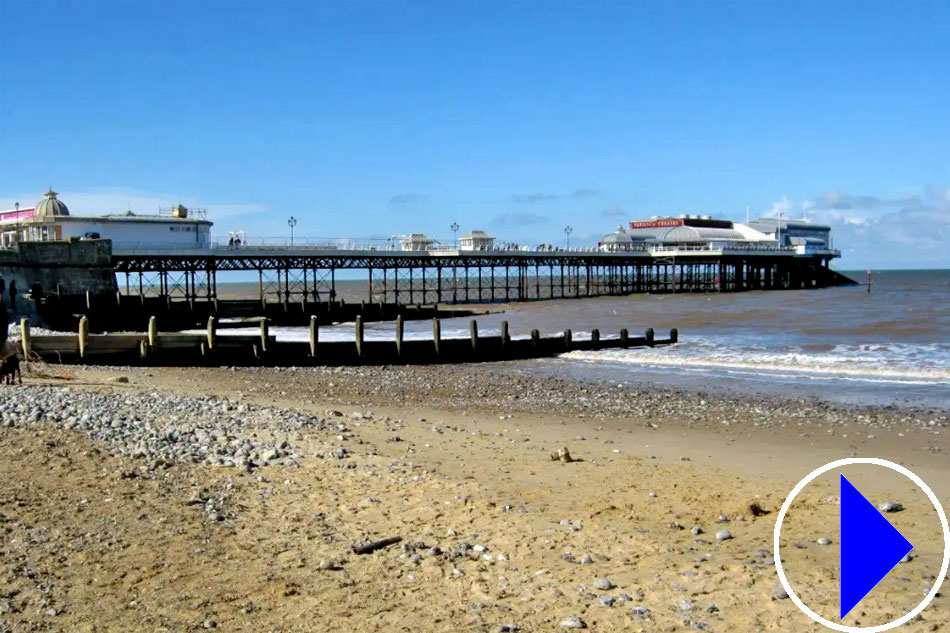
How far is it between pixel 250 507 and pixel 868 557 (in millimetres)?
5612

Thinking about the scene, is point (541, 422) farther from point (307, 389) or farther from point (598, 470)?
point (307, 389)

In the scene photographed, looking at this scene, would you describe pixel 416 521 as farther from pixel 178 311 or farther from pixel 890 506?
pixel 178 311

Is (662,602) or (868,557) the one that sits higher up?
(868,557)

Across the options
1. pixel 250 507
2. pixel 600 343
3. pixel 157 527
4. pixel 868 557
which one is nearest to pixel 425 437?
pixel 250 507

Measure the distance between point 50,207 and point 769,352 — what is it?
129ft

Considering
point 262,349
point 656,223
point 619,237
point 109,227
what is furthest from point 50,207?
point 656,223

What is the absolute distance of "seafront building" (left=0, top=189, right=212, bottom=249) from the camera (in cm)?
4788

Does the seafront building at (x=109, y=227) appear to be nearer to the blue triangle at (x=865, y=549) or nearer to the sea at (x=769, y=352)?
the sea at (x=769, y=352)

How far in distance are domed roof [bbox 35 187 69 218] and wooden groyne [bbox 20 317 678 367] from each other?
26.7 meters

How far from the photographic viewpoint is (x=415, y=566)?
284 inches

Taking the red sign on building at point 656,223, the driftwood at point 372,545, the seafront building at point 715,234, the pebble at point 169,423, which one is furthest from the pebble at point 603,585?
the red sign on building at point 656,223

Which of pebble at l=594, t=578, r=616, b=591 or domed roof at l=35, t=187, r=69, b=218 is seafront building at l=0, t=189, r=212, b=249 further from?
pebble at l=594, t=578, r=616, b=591

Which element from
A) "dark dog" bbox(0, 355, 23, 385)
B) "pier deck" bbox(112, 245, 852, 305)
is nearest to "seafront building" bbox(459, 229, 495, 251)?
"pier deck" bbox(112, 245, 852, 305)

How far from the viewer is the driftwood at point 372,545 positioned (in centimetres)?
752
